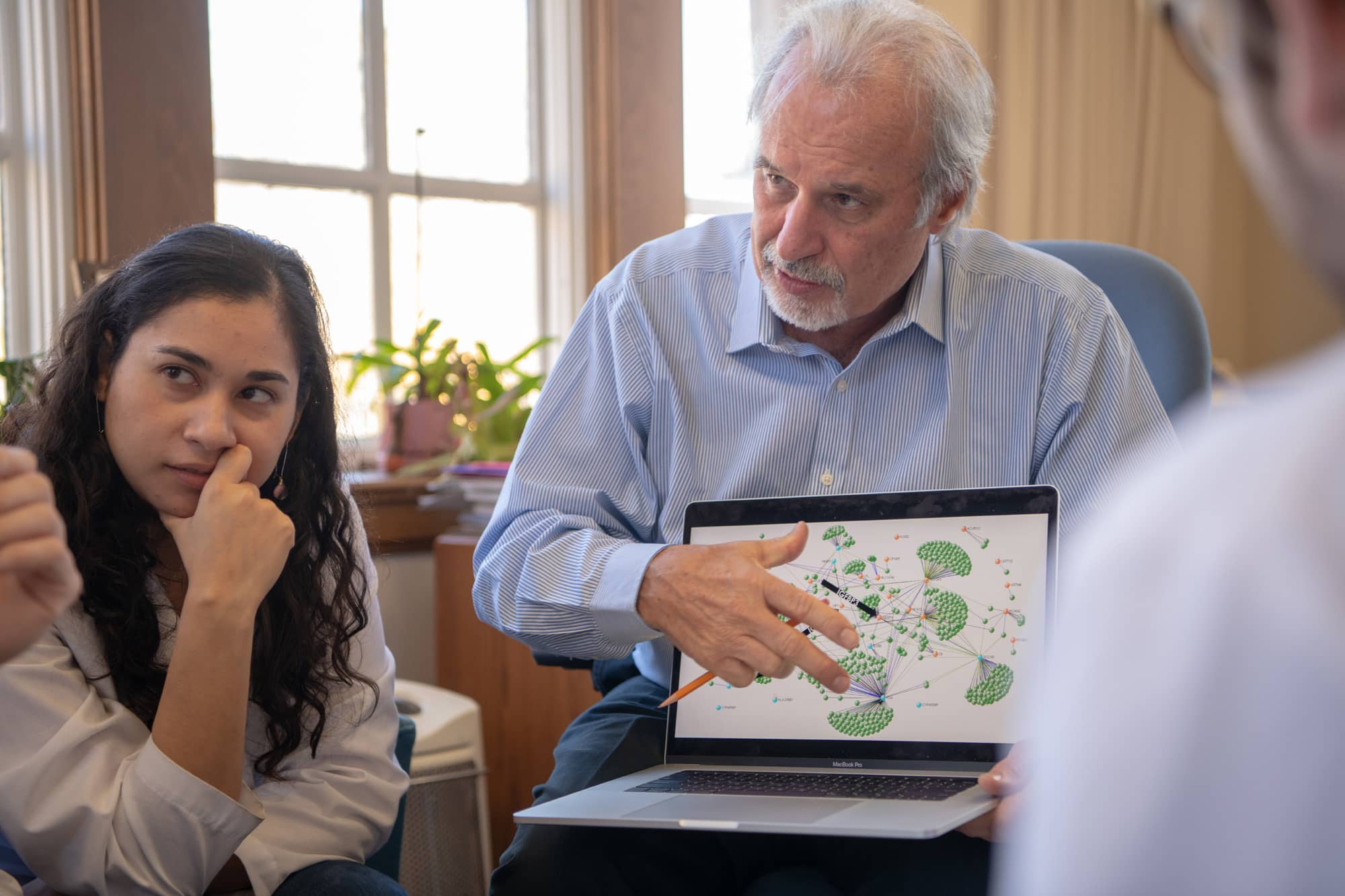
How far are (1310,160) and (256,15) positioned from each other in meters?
2.57

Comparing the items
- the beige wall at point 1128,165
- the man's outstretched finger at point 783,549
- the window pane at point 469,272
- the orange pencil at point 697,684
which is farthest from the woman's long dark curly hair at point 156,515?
the beige wall at point 1128,165

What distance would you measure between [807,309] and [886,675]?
461 mm

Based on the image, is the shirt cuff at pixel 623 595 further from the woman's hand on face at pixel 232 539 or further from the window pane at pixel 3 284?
the window pane at pixel 3 284

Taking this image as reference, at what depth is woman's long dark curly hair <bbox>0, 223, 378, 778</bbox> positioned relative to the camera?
45.8 inches

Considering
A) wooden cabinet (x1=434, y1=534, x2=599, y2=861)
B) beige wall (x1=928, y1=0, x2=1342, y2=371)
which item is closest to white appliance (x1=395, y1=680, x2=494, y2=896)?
wooden cabinet (x1=434, y1=534, x2=599, y2=861)

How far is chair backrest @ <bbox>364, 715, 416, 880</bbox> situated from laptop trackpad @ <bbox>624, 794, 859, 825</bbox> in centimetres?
38

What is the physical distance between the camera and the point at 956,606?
3.67 feet

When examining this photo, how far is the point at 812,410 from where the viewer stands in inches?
55.4

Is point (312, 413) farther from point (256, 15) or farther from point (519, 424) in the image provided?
point (256, 15)

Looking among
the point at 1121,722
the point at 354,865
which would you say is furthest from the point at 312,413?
the point at 1121,722

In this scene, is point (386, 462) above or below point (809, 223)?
below

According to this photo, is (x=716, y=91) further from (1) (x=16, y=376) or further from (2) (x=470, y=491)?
(1) (x=16, y=376)

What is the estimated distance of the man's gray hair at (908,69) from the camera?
1.36 metres

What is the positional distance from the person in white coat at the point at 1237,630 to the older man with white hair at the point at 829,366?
3.20ft
